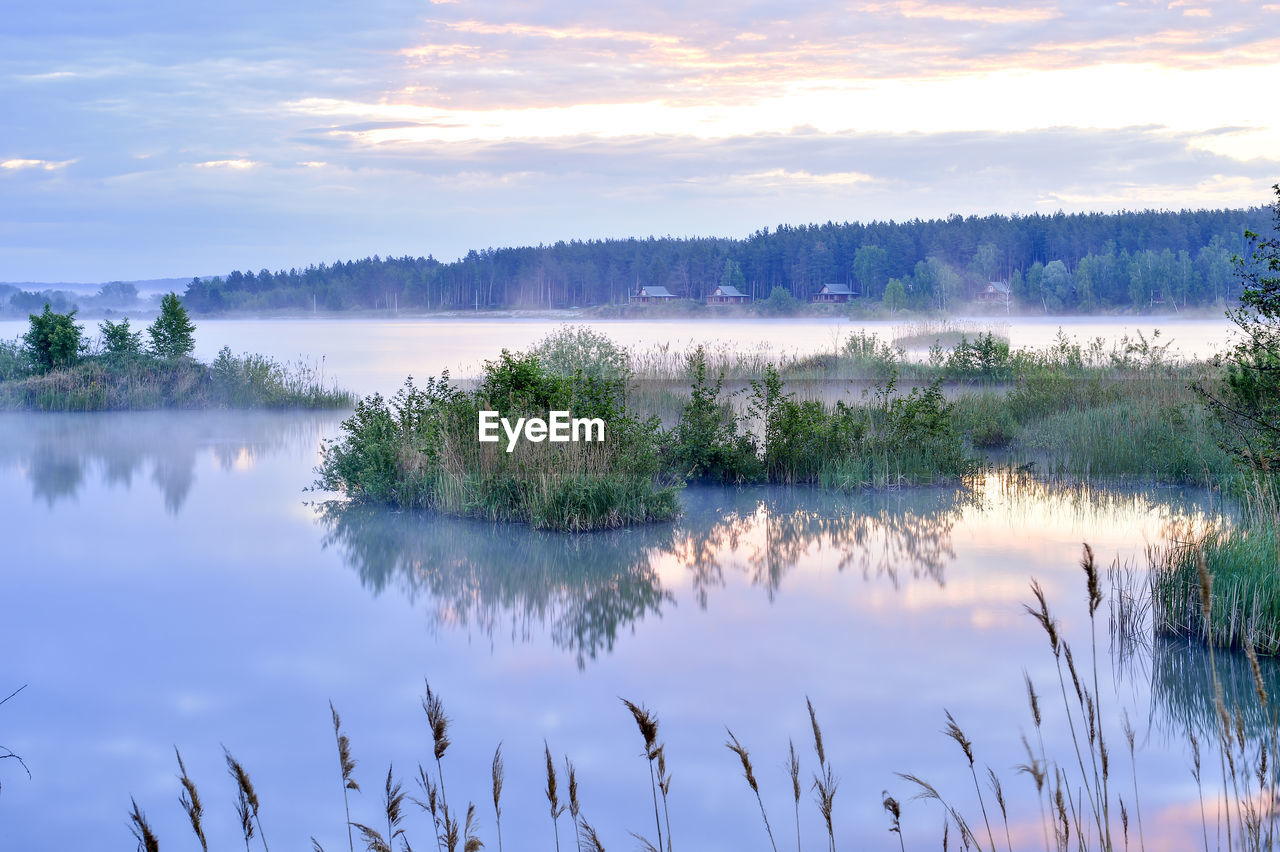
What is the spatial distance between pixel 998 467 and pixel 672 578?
6.87m

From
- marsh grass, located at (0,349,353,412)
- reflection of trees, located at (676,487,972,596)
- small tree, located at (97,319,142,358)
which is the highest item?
small tree, located at (97,319,142,358)

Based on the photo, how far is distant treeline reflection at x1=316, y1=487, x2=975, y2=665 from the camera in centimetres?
852

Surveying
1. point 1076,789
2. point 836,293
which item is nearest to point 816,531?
point 1076,789

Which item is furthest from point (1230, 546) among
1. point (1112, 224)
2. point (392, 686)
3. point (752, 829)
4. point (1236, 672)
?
point (1112, 224)

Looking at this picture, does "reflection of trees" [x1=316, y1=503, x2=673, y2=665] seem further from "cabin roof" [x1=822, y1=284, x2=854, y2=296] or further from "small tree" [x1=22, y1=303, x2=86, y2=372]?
"cabin roof" [x1=822, y1=284, x2=854, y2=296]

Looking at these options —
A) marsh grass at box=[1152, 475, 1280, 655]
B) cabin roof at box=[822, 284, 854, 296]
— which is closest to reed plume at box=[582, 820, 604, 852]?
marsh grass at box=[1152, 475, 1280, 655]

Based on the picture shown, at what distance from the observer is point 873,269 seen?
9519 cm

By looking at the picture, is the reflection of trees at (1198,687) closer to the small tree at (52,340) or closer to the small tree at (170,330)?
the small tree at (170,330)

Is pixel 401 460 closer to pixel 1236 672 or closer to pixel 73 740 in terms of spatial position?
pixel 73 740

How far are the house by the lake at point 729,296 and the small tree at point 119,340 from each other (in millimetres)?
80798

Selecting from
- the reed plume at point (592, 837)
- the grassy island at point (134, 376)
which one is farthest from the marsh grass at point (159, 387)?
the reed plume at point (592, 837)

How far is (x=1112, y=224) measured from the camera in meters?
95.9

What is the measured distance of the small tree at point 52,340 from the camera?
76.0 feet

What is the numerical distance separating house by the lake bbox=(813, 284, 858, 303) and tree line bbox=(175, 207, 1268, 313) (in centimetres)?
129
